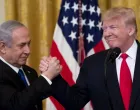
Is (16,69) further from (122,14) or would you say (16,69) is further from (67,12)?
(67,12)

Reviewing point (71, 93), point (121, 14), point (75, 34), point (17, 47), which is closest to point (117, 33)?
point (121, 14)

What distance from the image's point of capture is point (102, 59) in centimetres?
196

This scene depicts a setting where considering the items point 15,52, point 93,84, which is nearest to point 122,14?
point 93,84

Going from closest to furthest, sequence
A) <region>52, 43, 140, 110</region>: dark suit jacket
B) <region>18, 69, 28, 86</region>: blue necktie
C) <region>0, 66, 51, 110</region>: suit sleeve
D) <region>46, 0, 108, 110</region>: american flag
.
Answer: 1. <region>0, 66, 51, 110</region>: suit sleeve
2. <region>52, 43, 140, 110</region>: dark suit jacket
3. <region>18, 69, 28, 86</region>: blue necktie
4. <region>46, 0, 108, 110</region>: american flag

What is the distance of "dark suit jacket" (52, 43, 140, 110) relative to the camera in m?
1.80

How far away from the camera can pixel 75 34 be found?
2.91 metres

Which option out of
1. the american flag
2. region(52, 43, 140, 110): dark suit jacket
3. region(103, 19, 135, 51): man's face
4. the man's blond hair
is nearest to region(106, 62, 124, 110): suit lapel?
region(52, 43, 140, 110): dark suit jacket

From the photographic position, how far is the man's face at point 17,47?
6.12 ft

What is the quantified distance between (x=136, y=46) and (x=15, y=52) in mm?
720

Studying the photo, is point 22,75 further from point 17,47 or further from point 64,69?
point 64,69

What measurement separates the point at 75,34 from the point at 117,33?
1019mm

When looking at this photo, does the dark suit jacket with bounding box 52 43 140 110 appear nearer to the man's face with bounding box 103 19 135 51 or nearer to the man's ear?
the man's face with bounding box 103 19 135 51

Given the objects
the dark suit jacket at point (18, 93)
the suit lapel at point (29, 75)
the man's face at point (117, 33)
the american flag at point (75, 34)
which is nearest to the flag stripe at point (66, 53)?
the american flag at point (75, 34)

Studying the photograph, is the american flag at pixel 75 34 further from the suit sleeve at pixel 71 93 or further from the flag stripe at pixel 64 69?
the suit sleeve at pixel 71 93
